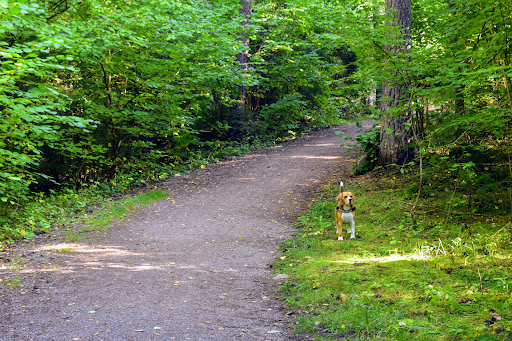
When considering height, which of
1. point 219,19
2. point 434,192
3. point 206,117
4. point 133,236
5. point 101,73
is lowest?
point 133,236

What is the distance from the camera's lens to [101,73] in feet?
36.8

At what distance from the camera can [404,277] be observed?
15.3 feet

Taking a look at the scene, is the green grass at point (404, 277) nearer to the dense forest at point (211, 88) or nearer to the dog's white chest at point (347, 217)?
the dog's white chest at point (347, 217)

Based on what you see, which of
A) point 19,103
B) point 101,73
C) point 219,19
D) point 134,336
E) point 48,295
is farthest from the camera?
point 219,19

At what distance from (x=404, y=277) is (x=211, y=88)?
38.6 ft

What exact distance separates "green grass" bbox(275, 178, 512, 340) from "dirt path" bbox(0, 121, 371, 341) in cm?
47

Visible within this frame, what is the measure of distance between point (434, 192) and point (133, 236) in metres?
6.03

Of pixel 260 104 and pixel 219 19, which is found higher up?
pixel 219 19

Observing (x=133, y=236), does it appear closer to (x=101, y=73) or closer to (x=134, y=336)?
(x=134, y=336)

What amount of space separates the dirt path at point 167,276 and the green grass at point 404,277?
0.47 m

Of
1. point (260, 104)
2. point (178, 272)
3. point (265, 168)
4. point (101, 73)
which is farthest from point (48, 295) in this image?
point (260, 104)

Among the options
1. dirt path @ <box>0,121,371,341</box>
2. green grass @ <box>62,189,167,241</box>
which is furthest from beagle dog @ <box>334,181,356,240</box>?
green grass @ <box>62,189,167,241</box>

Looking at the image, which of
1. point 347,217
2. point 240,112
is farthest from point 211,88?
point 347,217

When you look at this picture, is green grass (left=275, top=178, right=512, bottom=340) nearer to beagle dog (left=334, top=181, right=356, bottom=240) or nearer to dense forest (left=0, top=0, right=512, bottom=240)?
beagle dog (left=334, top=181, right=356, bottom=240)
